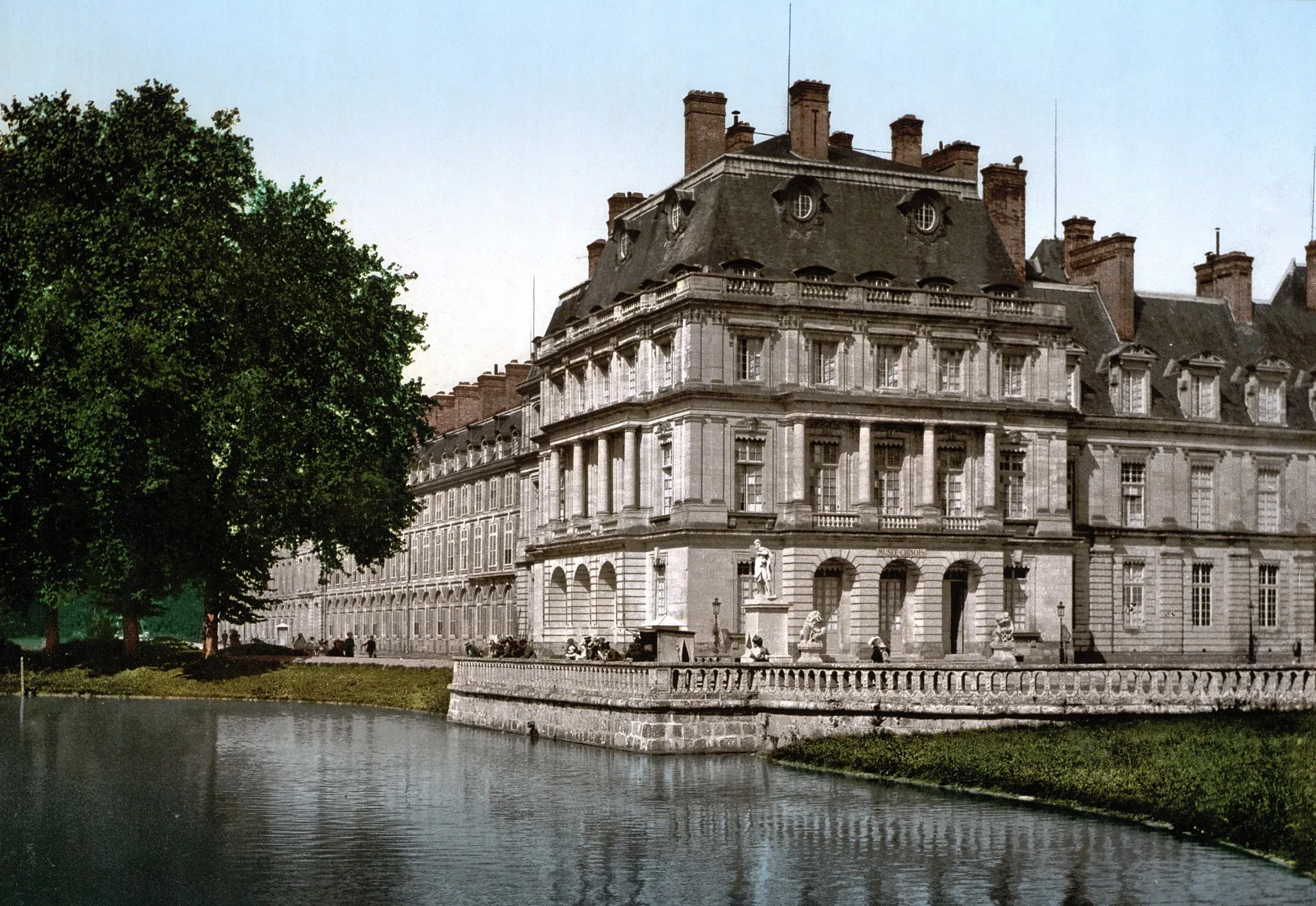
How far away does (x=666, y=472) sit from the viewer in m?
59.1

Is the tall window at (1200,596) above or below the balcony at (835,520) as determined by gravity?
below

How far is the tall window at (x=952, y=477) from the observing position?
5938 cm

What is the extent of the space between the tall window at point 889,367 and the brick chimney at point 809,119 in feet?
23.4

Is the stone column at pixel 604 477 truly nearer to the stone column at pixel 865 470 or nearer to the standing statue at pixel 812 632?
the stone column at pixel 865 470

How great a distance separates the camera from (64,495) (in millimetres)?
55094

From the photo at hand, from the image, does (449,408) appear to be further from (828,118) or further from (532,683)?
(532,683)

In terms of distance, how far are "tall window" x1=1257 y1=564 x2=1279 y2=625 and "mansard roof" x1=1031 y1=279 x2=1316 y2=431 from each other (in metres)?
5.49

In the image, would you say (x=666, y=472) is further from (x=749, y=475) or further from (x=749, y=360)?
(x=749, y=360)

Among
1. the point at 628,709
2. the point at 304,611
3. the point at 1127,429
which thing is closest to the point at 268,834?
the point at 628,709

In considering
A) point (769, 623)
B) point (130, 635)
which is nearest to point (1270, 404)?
point (769, 623)

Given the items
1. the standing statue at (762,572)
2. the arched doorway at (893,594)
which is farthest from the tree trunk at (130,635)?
the standing statue at (762,572)

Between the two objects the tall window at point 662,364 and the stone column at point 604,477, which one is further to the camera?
the stone column at point 604,477

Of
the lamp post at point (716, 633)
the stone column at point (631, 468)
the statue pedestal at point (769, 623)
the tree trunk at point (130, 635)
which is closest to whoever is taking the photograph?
the statue pedestal at point (769, 623)

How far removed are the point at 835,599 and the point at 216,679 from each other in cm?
2240
